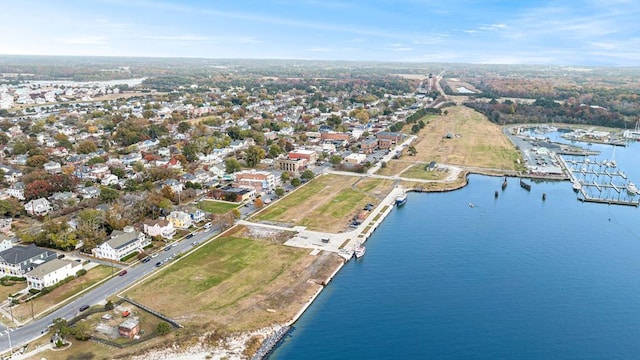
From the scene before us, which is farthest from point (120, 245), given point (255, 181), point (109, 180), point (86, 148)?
point (86, 148)

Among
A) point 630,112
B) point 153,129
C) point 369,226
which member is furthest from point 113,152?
point 630,112

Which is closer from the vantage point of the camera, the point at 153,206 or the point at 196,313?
the point at 196,313

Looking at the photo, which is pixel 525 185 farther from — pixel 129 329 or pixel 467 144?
pixel 129 329

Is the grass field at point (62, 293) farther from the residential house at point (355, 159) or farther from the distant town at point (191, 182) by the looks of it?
the residential house at point (355, 159)

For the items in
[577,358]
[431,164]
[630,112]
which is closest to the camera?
[577,358]

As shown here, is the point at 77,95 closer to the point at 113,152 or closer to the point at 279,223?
the point at 113,152

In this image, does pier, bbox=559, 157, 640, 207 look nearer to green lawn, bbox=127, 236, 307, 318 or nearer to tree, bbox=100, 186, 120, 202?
green lawn, bbox=127, 236, 307, 318

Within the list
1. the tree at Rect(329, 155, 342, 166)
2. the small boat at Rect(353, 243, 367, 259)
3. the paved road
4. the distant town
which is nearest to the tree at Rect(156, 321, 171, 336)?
the distant town
